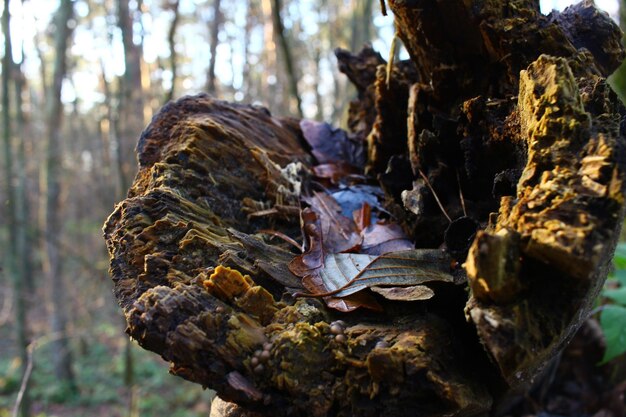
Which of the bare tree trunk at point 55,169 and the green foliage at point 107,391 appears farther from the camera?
the green foliage at point 107,391

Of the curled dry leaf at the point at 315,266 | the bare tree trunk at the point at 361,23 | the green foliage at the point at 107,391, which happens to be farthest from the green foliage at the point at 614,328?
the green foliage at the point at 107,391

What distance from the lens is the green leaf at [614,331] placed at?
1.96 metres

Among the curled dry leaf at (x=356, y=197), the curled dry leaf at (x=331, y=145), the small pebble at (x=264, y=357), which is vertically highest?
the curled dry leaf at (x=331, y=145)

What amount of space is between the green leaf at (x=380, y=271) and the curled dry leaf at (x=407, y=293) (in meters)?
0.03

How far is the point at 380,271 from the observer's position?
1.49 metres

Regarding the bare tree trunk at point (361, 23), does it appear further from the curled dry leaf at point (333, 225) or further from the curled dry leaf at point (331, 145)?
the curled dry leaf at point (333, 225)

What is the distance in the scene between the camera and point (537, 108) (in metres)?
1.27

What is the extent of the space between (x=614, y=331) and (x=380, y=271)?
1.30 m

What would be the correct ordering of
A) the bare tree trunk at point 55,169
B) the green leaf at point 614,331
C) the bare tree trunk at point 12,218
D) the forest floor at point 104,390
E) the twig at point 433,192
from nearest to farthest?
the twig at point 433,192, the green leaf at point 614,331, the bare tree trunk at point 12,218, the bare tree trunk at point 55,169, the forest floor at point 104,390

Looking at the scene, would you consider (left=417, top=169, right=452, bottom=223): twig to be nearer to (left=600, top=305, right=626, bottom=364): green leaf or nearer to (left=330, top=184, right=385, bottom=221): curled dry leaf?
(left=330, top=184, right=385, bottom=221): curled dry leaf

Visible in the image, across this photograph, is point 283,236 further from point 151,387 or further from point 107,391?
point 107,391

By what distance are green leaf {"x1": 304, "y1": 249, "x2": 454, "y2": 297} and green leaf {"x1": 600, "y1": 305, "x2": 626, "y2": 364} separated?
104 cm

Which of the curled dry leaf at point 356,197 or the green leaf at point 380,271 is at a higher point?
the curled dry leaf at point 356,197

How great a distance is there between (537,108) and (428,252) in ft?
1.86
